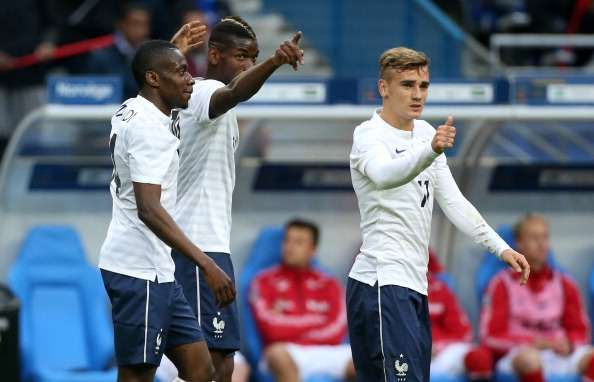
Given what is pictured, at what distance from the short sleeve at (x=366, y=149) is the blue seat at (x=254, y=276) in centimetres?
367

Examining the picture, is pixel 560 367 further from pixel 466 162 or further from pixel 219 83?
pixel 219 83

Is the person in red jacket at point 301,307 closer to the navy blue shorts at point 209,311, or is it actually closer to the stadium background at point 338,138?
the stadium background at point 338,138

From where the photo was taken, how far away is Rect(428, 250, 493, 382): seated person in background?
9812mm

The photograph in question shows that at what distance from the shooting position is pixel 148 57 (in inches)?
243

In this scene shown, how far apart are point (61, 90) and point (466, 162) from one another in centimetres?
314

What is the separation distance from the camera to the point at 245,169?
1055cm

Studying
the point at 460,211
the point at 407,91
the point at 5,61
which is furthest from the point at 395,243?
the point at 5,61

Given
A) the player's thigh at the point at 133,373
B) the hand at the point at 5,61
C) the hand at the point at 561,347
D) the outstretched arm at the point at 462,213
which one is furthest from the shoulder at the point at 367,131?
the hand at the point at 5,61

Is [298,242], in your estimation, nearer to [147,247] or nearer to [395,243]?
[395,243]

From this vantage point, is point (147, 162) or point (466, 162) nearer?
point (147, 162)

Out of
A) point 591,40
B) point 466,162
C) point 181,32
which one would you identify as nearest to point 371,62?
point 466,162

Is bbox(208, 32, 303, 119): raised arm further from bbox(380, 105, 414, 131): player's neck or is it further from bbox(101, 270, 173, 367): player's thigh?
bbox(101, 270, 173, 367): player's thigh

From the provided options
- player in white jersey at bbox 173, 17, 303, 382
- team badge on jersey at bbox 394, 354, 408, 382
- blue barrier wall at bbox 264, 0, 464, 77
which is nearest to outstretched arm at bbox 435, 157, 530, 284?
team badge on jersey at bbox 394, 354, 408, 382

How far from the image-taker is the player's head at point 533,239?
10.2m
